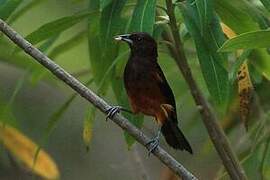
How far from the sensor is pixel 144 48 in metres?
1.80

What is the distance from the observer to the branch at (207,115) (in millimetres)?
1738

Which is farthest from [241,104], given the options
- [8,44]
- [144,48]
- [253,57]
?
[8,44]

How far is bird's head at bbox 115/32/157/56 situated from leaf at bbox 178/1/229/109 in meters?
0.09

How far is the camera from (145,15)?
174 centimetres

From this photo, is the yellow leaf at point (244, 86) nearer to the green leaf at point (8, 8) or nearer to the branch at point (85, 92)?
the branch at point (85, 92)

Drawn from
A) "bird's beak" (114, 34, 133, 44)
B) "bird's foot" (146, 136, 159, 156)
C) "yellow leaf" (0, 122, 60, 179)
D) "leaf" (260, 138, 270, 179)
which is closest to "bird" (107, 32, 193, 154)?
"bird's beak" (114, 34, 133, 44)

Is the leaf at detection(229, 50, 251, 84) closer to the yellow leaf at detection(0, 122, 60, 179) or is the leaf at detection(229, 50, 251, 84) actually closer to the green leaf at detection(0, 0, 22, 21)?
the green leaf at detection(0, 0, 22, 21)

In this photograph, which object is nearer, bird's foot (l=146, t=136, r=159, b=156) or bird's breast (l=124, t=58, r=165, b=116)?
bird's foot (l=146, t=136, r=159, b=156)

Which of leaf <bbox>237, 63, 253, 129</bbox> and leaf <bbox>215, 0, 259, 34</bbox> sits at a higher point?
leaf <bbox>215, 0, 259, 34</bbox>

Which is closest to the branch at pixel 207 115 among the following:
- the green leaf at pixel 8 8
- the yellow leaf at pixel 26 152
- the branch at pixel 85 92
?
the branch at pixel 85 92

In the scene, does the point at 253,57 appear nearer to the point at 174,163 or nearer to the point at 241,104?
the point at 241,104

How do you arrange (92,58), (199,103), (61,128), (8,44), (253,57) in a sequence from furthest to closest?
(61,128) → (8,44) → (92,58) → (253,57) → (199,103)

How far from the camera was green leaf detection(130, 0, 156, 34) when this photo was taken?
5.72 ft

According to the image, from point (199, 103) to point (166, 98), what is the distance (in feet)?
0.29
